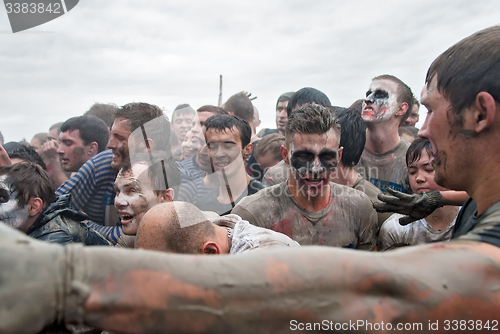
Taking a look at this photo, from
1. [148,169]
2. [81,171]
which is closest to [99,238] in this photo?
[148,169]

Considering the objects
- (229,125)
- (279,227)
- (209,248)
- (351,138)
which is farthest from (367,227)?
(229,125)

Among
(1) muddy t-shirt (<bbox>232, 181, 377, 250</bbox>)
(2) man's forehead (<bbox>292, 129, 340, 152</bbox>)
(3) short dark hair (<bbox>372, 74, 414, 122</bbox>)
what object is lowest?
(1) muddy t-shirt (<bbox>232, 181, 377, 250</bbox>)

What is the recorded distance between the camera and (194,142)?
5.24 m

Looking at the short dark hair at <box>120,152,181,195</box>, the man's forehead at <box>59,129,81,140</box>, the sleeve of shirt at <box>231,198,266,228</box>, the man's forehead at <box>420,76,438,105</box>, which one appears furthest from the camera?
the man's forehead at <box>59,129,81,140</box>

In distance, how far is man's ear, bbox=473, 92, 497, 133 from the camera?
4.60 feet

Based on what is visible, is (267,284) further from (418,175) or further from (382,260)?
(418,175)

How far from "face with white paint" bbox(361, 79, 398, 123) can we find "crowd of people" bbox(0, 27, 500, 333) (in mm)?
16

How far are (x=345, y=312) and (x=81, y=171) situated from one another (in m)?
3.49

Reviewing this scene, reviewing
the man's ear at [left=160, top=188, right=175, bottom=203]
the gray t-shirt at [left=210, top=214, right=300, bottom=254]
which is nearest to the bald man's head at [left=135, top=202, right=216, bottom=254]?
the gray t-shirt at [left=210, top=214, right=300, bottom=254]

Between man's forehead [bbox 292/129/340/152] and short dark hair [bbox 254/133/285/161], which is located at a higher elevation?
man's forehead [bbox 292/129/340/152]

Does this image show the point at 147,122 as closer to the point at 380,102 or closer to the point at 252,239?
the point at 252,239

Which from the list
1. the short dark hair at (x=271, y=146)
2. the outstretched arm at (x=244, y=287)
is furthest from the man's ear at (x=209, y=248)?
the short dark hair at (x=271, y=146)

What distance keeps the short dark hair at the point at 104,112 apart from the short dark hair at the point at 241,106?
196 cm

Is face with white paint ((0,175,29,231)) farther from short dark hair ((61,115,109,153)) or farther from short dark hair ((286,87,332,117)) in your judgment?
short dark hair ((286,87,332,117))
